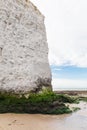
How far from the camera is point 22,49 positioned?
46.2ft

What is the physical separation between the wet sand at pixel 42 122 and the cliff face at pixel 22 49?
161 cm

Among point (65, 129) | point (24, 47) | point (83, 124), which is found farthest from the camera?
point (24, 47)

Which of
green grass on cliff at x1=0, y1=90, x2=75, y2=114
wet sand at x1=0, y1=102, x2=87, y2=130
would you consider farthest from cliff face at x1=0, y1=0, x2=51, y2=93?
wet sand at x1=0, y1=102, x2=87, y2=130

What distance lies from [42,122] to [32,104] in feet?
6.00

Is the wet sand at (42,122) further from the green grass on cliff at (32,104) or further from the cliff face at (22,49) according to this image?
the cliff face at (22,49)

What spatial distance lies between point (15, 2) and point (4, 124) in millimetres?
6713

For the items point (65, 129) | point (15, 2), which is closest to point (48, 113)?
point (65, 129)

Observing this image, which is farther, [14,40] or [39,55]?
[39,55]

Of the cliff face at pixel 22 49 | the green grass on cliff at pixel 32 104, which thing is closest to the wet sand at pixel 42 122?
the green grass on cliff at pixel 32 104

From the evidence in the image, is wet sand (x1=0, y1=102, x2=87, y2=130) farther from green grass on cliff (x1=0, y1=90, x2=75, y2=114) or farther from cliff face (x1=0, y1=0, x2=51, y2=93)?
cliff face (x1=0, y1=0, x2=51, y2=93)

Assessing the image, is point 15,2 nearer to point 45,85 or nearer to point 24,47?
point 24,47

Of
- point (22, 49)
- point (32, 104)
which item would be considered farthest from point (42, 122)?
point (22, 49)

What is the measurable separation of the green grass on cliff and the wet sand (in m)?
0.49

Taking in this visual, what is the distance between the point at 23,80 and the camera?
43.9 feet
